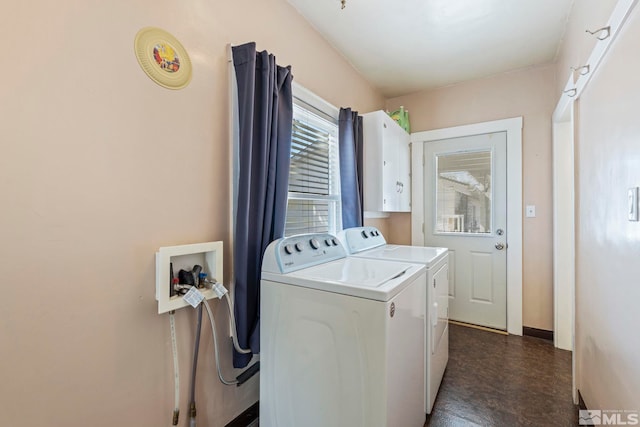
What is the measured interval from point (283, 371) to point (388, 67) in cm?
268

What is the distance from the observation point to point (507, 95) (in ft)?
9.00

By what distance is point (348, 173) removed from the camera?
2279 millimetres

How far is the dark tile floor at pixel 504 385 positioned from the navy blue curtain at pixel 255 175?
1.24 metres

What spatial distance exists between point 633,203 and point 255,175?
1584 millimetres

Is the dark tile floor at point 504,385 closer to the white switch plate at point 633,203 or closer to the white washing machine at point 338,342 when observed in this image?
the white washing machine at point 338,342

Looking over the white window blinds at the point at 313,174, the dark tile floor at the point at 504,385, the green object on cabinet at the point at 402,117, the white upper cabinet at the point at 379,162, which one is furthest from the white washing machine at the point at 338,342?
the green object on cabinet at the point at 402,117

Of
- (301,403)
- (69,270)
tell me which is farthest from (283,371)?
(69,270)

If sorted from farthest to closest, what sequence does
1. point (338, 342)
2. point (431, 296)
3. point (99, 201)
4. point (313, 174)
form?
point (313, 174) < point (431, 296) < point (338, 342) < point (99, 201)

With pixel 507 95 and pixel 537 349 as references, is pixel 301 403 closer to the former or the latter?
pixel 537 349

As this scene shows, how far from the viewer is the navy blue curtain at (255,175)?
1.37m

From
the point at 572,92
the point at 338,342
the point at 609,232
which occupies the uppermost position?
the point at 572,92

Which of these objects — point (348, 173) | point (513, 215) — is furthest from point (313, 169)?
point (513, 215)

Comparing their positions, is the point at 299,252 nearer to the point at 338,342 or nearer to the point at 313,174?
the point at 338,342

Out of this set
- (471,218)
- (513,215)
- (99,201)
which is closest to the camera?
(99,201)
